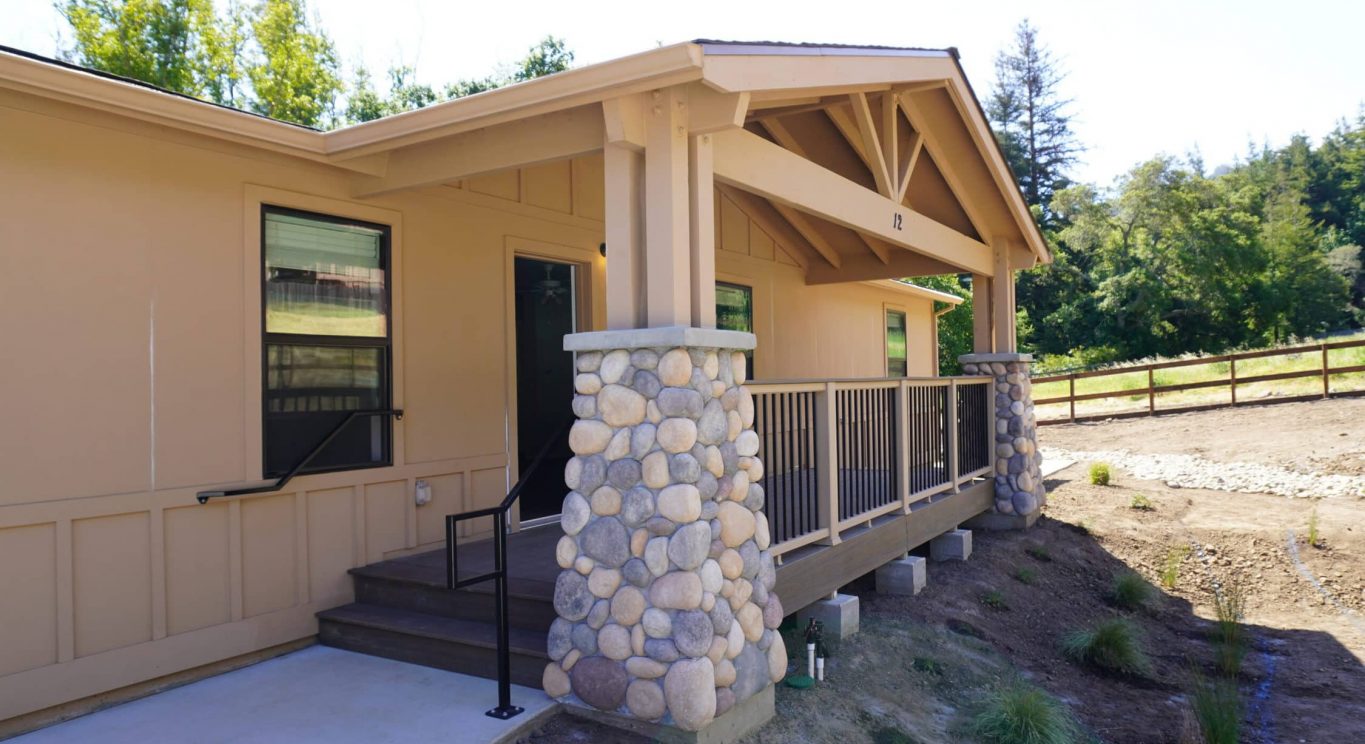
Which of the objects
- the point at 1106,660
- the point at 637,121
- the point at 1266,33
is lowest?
the point at 1106,660

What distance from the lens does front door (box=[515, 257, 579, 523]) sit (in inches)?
246

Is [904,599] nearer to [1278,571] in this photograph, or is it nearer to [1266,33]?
[1278,571]

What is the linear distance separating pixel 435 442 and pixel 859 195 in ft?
10.9

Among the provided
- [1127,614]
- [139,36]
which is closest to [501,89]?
[1127,614]

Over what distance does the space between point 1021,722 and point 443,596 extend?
10.5ft

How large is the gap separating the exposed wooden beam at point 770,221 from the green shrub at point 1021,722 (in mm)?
5109

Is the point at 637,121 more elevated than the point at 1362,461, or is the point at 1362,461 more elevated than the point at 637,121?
the point at 637,121

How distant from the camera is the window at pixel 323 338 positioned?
4797mm

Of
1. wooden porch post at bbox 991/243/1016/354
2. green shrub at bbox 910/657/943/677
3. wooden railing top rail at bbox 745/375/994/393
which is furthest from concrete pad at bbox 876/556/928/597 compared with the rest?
wooden porch post at bbox 991/243/1016/354

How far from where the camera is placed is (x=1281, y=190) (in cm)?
4269

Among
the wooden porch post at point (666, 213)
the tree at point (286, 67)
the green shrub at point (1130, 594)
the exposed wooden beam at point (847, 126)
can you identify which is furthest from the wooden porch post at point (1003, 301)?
the tree at point (286, 67)

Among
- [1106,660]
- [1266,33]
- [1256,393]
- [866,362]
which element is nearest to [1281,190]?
[1266,33]

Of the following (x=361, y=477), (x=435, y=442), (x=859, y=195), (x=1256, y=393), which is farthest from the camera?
(x=1256, y=393)

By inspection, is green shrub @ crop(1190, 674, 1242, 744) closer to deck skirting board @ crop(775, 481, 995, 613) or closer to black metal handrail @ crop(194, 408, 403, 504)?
deck skirting board @ crop(775, 481, 995, 613)
